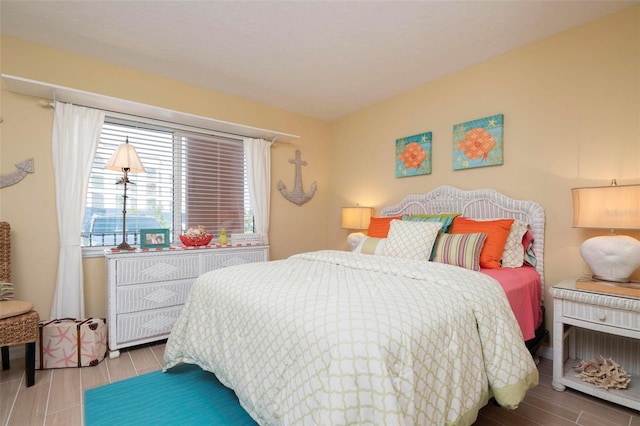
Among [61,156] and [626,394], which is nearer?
[626,394]

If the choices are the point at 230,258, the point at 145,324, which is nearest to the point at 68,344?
the point at 145,324

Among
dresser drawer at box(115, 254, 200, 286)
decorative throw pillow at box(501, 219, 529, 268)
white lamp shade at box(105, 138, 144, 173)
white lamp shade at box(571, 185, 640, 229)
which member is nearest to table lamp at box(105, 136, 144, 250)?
white lamp shade at box(105, 138, 144, 173)

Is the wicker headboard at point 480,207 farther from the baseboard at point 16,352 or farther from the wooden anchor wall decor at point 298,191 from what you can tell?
the baseboard at point 16,352

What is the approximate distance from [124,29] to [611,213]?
11.5 feet

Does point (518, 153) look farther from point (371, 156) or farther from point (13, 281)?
point (13, 281)

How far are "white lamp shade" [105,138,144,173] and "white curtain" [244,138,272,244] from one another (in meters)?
1.22

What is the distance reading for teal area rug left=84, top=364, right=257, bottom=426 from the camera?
5.57ft

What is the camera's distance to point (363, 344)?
1099mm

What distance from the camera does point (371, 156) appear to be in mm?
3930

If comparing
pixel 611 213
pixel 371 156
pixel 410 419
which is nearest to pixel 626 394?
pixel 611 213

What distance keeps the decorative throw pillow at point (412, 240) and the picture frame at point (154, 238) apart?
198cm

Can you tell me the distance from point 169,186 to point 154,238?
63 cm

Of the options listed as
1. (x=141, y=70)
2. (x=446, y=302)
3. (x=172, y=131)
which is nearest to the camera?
(x=446, y=302)

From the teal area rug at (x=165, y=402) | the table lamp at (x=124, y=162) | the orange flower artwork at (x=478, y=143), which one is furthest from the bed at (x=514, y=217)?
the table lamp at (x=124, y=162)
